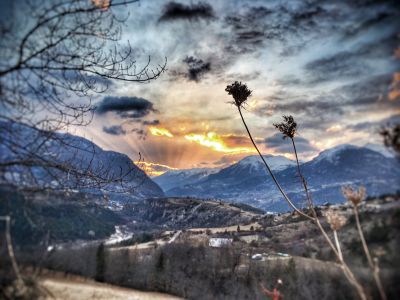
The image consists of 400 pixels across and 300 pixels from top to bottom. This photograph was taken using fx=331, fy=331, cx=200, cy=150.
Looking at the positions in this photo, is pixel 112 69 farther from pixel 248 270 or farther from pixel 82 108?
pixel 248 270

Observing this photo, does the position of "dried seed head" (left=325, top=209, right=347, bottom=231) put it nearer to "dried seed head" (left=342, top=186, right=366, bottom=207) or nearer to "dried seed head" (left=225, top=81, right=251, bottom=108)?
"dried seed head" (left=342, top=186, right=366, bottom=207)

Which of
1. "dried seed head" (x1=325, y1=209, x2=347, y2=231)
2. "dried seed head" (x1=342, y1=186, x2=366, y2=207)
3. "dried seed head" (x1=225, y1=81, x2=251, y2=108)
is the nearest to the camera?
"dried seed head" (x1=342, y1=186, x2=366, y2=207)

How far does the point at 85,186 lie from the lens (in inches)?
319

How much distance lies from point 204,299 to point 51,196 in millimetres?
36609

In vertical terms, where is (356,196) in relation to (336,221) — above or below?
above

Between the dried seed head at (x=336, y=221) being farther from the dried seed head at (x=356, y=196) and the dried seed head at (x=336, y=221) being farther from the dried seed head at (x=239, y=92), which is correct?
the dried seed head at (x=239, y=92)

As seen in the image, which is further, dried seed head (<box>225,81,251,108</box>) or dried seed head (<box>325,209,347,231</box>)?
dried seed head (<box>225,81,251,108</box>)

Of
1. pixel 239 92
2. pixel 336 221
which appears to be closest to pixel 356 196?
pixel 336 221

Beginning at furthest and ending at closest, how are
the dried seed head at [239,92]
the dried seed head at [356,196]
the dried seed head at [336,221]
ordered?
the dried seed head at [239,92] → the dried seed head at [336,221] → the dried seed head at [356,196]

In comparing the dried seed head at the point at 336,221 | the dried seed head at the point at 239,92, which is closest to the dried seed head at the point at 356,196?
the dried seed head at the point at 336,221

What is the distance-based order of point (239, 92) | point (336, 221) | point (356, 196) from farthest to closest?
1. point (239, 92)
2. point (336, 221)
3. point (356, 196)

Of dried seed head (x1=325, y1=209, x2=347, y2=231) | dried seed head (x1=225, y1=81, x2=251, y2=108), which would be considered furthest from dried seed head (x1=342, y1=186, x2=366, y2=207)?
dried seed head (x1=225, y1=81, x2=251, y2=108)

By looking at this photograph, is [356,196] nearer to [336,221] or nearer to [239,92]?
[336,221]

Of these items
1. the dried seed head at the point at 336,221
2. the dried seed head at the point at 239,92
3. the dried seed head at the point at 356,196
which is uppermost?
the dried seed head at the point at 239,92
